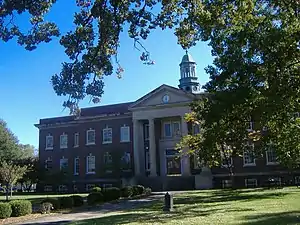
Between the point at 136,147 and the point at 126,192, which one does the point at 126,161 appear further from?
the point at 126,192

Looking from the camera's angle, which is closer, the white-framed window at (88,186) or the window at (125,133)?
the window at (125,133)

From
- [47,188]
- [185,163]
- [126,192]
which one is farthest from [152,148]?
[126,192]

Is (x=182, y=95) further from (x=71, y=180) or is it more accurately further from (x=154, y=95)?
(x=71, y=180)

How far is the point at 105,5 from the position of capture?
1165cm

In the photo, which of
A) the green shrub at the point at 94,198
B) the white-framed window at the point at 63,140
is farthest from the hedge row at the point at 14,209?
the white-framed window at the point at 63,140

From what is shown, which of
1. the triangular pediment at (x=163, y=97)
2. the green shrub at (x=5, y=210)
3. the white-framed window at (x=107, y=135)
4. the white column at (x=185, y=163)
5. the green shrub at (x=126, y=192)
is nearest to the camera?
the green shrub at (x=5, y=210)

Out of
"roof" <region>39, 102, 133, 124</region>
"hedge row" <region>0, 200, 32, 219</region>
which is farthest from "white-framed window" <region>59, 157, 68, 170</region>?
"hedge row" <region>0, 200, 32, 219</region>

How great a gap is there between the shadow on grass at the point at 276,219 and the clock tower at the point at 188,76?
4182 centimetres

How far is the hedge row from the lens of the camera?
17.8m

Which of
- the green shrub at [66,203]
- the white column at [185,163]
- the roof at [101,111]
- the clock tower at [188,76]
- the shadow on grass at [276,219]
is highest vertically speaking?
the clock tower at [188,76]

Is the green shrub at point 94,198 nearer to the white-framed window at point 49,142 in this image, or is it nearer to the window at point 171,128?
the window at point 171,128

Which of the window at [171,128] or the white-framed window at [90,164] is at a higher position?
the window at [171,128]

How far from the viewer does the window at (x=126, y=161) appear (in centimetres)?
4969

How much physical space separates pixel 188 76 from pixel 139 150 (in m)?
15.3
